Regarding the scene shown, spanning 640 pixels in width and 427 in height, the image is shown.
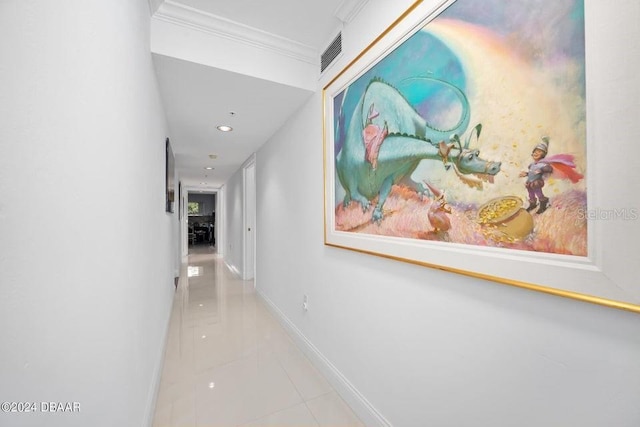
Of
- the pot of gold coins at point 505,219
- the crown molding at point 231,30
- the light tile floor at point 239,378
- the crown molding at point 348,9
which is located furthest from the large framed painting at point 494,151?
the light tile floor at point 239,378

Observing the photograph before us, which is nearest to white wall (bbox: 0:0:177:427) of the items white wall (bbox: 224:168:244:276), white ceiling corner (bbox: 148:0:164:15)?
white ceiling corner (bbox: 148:0:164:15)

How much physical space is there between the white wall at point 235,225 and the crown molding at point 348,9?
12.6 feet

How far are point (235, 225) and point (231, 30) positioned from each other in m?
4.35

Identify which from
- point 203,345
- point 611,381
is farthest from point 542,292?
point 203,345

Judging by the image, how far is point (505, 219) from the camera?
839 millimetres

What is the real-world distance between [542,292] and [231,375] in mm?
2076

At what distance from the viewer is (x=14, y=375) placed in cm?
41

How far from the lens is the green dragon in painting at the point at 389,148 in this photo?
0.97 m

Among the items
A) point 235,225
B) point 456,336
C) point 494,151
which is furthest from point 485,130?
point 235,225

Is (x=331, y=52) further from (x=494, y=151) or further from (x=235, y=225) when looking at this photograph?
(x=235, y=225)

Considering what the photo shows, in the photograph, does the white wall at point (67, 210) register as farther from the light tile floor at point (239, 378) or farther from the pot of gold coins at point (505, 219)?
the pot of gold coins at point (505, 219)

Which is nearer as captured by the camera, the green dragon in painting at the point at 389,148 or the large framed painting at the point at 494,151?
the large framed painting at the point at 494,151

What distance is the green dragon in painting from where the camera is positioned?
0.97 metres

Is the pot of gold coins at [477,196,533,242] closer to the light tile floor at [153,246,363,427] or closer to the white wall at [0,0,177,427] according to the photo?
the white wall at [0,0,177,427]
